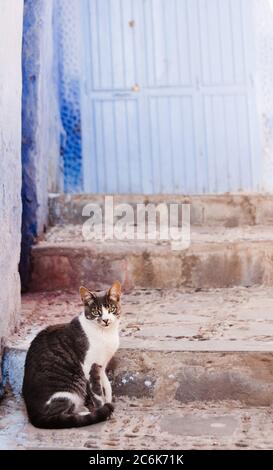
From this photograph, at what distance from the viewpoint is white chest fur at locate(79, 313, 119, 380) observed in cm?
321

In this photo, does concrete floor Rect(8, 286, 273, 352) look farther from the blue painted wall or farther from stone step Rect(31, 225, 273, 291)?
the blue painted wall

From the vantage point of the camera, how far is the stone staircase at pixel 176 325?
2975 millimetres

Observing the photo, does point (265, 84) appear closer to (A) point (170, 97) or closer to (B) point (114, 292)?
(A) point (170, 97)

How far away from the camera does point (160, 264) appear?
509 centimetres

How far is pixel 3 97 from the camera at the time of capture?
3725 millimetres

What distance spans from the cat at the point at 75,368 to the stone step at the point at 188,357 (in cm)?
21

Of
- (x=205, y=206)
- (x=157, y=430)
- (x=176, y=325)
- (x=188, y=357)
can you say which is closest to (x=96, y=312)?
(x=188, y=357)

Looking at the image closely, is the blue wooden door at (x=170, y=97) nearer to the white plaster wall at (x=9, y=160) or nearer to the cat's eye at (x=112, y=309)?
the white plaster wall at (x=9, y=160)

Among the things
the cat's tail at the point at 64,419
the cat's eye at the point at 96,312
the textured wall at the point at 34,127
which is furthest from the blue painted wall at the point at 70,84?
the cat's tail at the point at 64,419

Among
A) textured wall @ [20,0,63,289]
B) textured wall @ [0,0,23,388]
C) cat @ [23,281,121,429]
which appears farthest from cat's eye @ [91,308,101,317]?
textured wall @ [20,0,63,289]

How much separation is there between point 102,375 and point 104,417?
242 mm
